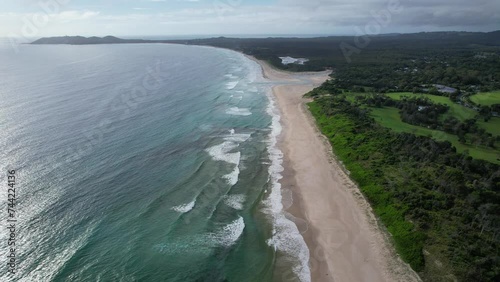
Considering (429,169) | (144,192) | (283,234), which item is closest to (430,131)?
(429,169)

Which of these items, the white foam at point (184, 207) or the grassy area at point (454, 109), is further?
the grassy area at point (454, 109)

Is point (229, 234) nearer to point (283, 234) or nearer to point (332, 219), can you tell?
point (283, 234)

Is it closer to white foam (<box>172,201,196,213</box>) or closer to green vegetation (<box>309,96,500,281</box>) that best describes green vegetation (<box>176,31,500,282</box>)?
green vegetation (<box>309,96,500,281</box>)

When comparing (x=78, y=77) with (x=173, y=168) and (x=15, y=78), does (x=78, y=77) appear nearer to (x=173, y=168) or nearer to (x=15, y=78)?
(x=15, y=78)

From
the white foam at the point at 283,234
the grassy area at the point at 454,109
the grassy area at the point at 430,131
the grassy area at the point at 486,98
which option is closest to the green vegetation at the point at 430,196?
the grassy area at the point at 430,131

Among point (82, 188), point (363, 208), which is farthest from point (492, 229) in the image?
point (82, 188)

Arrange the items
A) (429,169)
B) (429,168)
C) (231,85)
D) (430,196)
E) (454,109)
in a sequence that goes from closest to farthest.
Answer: (430,196) → (429,169) → (429,168) → (454,109) → (231,85)

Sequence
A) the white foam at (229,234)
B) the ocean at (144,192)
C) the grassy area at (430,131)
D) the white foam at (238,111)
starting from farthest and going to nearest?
1. the white foam at (238,111)
2. the grassy area at (430,131)
3. the white foam at (229,234)
4. the ocean at (144,192)

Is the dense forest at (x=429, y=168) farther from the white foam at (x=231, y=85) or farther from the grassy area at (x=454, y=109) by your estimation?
the white foam at (x=231, y=85)
